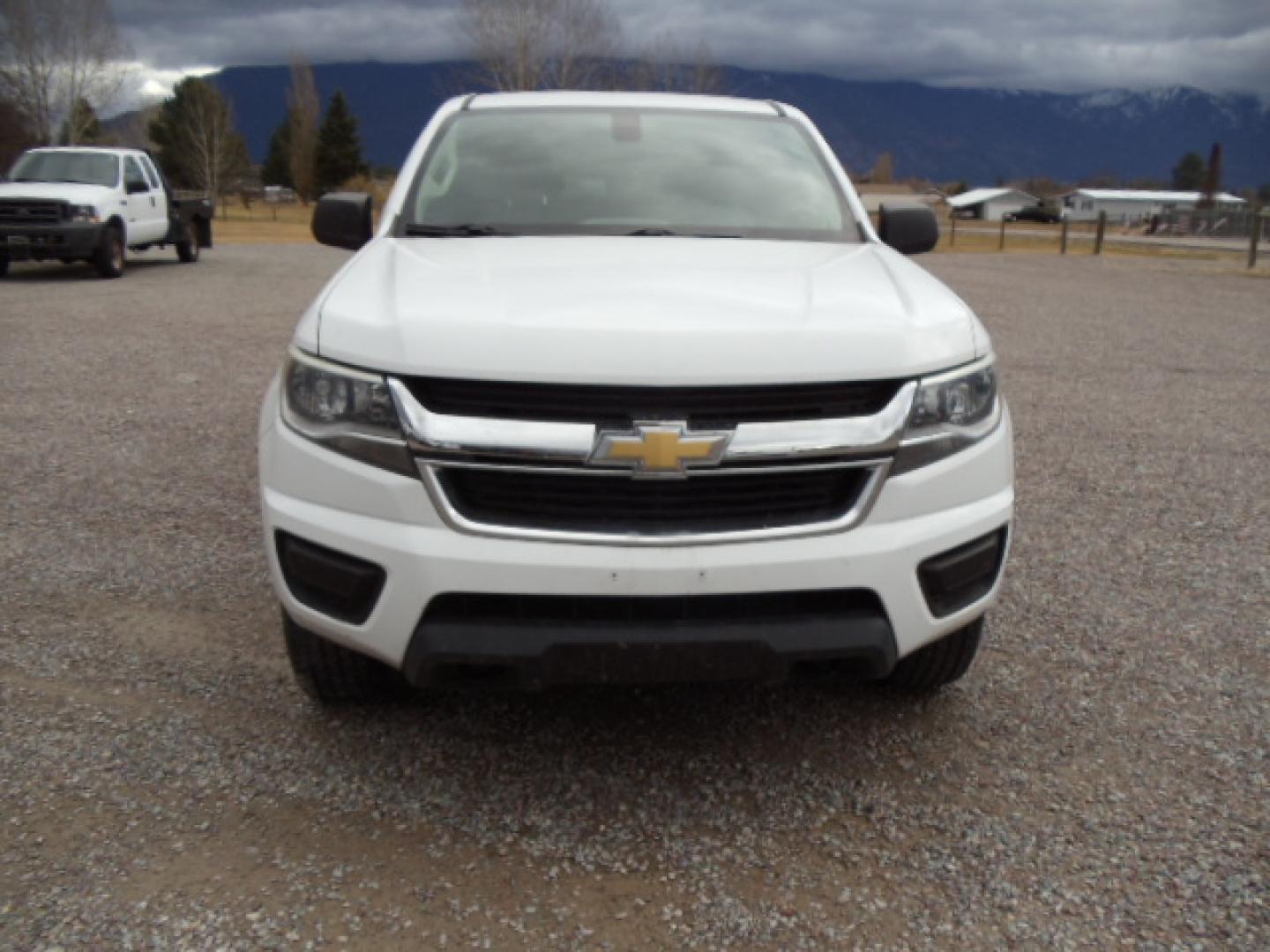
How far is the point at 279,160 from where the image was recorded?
89.4 meters

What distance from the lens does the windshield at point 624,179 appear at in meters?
3.74

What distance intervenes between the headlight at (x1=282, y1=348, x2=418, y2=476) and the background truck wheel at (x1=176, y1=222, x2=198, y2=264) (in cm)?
1784

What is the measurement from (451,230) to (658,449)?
151cm

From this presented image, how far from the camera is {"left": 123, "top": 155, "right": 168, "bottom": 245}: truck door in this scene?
16.3 meters

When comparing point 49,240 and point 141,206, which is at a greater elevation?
point 141,206

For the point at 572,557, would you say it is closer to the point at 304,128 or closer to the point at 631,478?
the point at 631,478

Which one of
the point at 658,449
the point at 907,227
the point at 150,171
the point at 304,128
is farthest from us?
the point at 304,128

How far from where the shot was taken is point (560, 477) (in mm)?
2520

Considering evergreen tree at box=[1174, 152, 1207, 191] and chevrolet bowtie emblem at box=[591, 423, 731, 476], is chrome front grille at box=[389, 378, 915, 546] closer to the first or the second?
chevrolet bowtie emblem at box=[591, 423, 731, 476]

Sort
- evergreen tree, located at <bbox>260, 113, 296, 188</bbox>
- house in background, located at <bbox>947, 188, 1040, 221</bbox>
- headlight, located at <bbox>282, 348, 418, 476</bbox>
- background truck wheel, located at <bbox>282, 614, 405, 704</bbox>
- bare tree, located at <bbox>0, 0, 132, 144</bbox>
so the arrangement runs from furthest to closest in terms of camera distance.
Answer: house in background, located at <bbox>947, 188, 1040, 221</bbox>, evergreen tree, located at <bbox>260, 113, 296, 188</bbox>, bare tree, located at <bbox>0, 0, 132, 144</bbox>, background truck wheel, located at <bbox>282, 614, 405, 704</bbox>, headlight, located at <bbox>282, 348, 418, 476</bbox>

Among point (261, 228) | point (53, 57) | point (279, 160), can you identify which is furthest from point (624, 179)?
point (279, 160)

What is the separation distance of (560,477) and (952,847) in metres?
1.24

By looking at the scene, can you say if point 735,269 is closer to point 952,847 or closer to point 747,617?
point 747,617

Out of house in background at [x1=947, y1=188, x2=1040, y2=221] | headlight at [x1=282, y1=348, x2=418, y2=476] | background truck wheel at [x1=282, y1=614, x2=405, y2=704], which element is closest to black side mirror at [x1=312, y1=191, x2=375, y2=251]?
headlight at [x1=282, y1=348, x2=418, y2=476]
